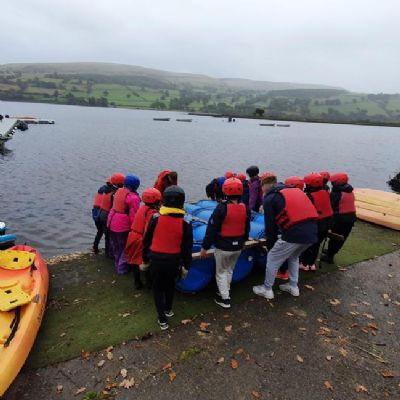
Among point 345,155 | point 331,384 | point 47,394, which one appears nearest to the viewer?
point 47,394

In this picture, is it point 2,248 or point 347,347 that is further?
point 2,248

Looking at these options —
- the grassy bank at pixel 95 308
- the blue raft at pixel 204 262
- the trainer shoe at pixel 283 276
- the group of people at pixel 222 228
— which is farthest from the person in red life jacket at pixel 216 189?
the trainer shoe at pixel 283 276

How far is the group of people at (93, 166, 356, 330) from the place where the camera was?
6285mm

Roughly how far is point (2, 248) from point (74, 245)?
25.3ft

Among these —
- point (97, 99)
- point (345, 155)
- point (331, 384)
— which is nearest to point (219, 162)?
point (345, 155)

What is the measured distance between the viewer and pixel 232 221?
6973 millimetres

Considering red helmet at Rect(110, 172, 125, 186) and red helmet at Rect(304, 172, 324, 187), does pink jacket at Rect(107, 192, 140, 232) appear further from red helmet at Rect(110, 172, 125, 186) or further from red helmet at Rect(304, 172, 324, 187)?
red helmet at Rect(304, 172, 324, 187)

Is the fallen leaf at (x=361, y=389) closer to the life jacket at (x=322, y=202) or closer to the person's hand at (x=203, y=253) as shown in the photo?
the person's hand at (x=203, y=253)

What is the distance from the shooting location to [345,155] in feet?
199

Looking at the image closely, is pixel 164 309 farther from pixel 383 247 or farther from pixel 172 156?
pixel 172 156

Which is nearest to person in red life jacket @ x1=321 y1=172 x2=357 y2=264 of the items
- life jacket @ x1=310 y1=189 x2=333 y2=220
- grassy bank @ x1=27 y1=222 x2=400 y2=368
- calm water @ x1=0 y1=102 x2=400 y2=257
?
life jacket @ x1=310 y1=189 x2=333 y2=220

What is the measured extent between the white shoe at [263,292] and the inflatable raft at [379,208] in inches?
330

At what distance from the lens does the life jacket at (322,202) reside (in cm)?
862

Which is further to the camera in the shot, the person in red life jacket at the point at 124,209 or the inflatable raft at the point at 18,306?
the person in red life jacket at the point at 124,209
